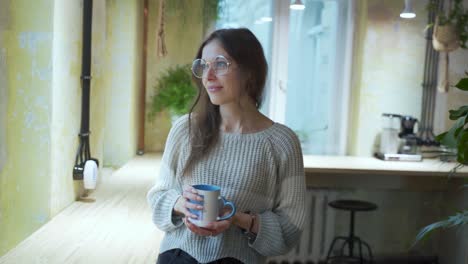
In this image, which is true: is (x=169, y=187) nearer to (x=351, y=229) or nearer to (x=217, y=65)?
(x=217, y=65)

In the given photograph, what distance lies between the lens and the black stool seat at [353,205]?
3.46m

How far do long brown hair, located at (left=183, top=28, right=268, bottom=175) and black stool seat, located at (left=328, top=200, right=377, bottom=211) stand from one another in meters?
2.29

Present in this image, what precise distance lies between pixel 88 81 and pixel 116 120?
1.16m

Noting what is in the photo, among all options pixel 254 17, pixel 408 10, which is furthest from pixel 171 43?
pixel 408 10

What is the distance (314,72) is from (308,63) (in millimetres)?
85

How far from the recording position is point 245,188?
48.4 inches

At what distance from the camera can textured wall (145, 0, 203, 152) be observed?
12.1 ft

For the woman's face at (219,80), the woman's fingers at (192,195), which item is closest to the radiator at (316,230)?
the woman's face at (219,80)

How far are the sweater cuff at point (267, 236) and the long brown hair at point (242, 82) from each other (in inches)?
8.4

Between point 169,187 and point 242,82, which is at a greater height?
point 242,82

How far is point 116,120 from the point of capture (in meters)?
3.67

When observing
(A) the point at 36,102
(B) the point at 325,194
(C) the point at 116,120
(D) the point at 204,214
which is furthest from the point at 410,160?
(D) the point at 204,214

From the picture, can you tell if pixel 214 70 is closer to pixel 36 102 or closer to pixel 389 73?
pixel 36 102

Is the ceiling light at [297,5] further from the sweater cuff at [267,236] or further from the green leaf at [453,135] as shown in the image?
the sweater cuff at [267,236]
